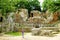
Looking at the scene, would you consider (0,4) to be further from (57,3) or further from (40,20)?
(40,20)

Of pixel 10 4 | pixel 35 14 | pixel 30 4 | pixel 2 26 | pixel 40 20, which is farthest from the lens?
pixel 30 4

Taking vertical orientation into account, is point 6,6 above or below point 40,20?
above

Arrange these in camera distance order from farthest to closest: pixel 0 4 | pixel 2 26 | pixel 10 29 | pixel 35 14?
pixel 35 14
pixel 10 29
pixel 2 26
pixel 0 4

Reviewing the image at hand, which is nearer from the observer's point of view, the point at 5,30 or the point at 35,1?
the point at 5,30

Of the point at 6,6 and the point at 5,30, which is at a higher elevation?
the point at 6,6

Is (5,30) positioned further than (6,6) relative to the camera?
Yes

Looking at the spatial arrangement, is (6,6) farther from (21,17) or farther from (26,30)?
(21,17)

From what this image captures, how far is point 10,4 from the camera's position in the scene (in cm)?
1814

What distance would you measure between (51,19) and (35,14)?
3.87m

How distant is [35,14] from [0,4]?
1622cm

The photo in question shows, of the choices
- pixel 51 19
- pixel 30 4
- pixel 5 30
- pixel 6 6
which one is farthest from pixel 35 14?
pixel 6 6

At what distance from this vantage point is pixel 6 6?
57.6 feet

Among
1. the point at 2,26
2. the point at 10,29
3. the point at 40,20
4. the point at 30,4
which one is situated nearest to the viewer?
Result: the point at 2,26

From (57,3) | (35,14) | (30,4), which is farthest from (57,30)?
(30,4)
